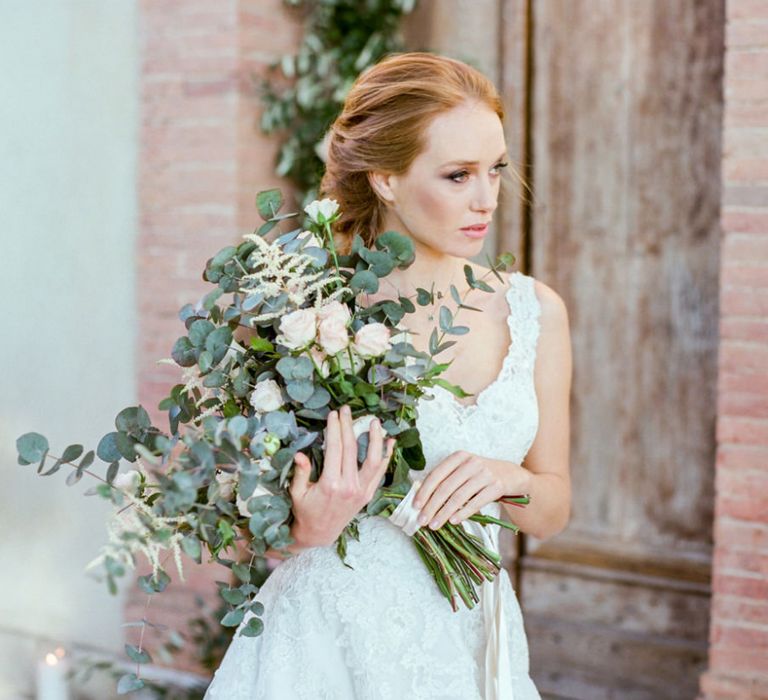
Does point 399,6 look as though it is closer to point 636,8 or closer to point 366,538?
point 636,8

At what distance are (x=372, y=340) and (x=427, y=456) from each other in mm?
408

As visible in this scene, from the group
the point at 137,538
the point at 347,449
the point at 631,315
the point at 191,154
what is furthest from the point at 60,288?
the point at 137,538

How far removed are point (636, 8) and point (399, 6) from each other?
2.73ft

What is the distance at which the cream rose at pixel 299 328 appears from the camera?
1812mm

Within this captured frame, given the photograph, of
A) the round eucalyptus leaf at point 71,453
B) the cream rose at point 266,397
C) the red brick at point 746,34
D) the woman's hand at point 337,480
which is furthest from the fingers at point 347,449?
the red brick at point 746,34

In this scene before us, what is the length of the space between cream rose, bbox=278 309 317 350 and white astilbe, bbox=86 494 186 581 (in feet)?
1.03

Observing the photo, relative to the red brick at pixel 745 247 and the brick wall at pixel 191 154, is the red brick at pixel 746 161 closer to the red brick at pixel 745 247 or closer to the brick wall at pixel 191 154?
the red brick at pixel 745 247

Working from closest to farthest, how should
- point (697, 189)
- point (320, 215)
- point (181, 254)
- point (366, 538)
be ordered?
point (320, 215) → point (366, 538) → point (697, 189) → point (181, 254)

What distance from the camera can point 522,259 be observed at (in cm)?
402

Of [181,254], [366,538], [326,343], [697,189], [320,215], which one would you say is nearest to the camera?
[326,343]

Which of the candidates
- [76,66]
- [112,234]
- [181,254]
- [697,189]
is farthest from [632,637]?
[76,66]

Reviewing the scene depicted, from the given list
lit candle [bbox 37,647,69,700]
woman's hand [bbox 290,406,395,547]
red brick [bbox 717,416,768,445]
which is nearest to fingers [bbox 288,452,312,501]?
woman's hand [bbox 290,406,395,547]

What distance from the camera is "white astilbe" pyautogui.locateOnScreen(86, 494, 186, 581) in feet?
5.24

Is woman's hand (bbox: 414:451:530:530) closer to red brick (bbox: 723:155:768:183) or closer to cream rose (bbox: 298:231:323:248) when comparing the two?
cream rose (bbox: 298:231:323:248)
